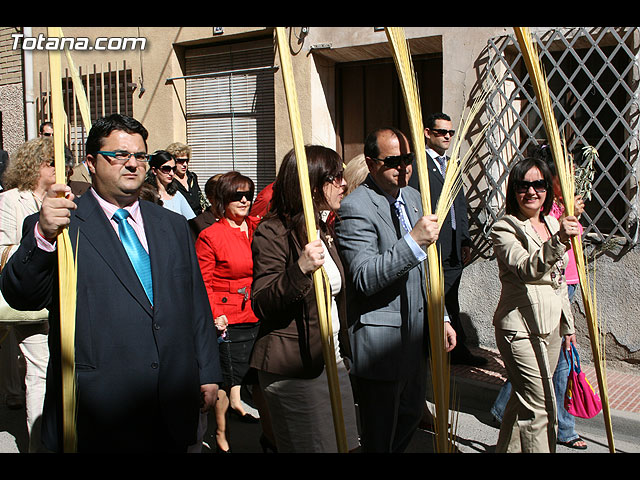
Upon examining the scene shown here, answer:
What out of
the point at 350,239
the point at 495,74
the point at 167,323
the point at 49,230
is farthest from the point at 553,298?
the point at 495,74

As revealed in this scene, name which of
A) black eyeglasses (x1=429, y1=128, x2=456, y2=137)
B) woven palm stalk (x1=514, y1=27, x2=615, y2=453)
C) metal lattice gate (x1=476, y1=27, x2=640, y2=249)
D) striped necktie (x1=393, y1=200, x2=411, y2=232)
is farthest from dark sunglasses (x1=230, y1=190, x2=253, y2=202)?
metal lattice gate (x1=476, y1=27, x2=640, y2=249)

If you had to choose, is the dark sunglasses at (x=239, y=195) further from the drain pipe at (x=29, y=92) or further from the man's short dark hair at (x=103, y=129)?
the drain pipe at (x=29, y=92)

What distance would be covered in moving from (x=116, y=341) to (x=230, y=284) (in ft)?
6.09

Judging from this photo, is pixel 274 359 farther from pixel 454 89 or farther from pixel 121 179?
pixel 454 89

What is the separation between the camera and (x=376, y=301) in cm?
271

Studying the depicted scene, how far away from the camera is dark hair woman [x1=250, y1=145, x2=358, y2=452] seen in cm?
252

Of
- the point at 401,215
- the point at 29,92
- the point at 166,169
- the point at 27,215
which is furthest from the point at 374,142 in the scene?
the point at 29,92

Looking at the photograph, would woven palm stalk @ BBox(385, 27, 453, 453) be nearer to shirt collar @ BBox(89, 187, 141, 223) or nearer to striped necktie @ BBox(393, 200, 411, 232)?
striped necktie @ BBox(393, 200, 411, 232)

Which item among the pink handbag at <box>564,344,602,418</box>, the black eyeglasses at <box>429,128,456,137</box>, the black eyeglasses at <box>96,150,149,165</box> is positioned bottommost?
the pink handbag at <box>564,344,602,418</box>

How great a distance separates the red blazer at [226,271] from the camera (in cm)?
388

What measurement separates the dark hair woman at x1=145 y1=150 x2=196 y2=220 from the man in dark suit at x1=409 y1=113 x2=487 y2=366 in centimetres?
200

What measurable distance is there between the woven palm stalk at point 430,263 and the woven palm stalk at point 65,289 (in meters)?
0.93

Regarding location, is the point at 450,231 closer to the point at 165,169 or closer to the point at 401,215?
the point at 401,215
